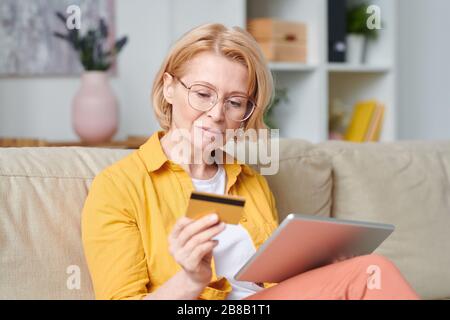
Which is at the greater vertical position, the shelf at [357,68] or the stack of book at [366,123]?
the shelf at [357,68]

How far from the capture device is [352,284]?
4.56ft

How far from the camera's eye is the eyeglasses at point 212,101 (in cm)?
156

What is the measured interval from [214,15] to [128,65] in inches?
17.1

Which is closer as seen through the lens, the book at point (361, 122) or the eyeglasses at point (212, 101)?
the eyeglasses at point (212, 101)

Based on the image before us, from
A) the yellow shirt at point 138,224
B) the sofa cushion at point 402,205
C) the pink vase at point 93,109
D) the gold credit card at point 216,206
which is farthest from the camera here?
the pink vase at point 93,109

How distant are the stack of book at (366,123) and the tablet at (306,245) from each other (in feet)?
6.79

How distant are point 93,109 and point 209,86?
1.35 m

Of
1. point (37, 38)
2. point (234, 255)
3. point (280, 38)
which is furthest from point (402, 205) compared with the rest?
point (37, 38)

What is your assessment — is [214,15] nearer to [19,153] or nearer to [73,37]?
[73,37]

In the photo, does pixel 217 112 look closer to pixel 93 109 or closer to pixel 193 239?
pixel 193 239

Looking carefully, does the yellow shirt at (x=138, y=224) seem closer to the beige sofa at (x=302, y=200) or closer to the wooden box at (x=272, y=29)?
the beige sofa at (x=302, y=200)

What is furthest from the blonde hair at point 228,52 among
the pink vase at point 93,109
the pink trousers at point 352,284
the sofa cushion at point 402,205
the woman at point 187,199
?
the pink vase at point 93,109
